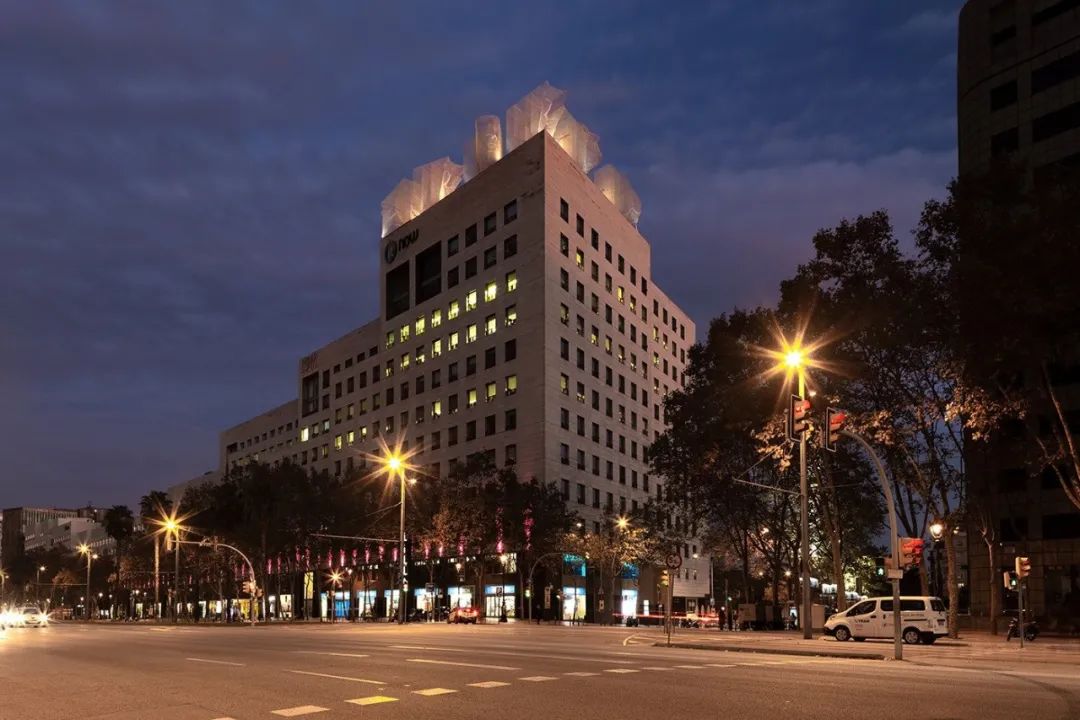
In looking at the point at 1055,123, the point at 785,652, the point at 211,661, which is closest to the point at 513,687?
the point at 211,661

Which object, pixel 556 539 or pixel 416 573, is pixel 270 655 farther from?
pixel 416 573

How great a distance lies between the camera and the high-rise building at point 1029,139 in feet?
175

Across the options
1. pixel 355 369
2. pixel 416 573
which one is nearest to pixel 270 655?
pixel 416 573

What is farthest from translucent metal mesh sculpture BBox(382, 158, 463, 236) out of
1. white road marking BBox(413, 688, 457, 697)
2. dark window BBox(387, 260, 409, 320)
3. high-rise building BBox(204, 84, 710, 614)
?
white road marking BBox(413, 688, 457, 697)

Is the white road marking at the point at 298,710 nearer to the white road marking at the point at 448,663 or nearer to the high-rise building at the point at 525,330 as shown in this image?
the white road marking at the point at 448,663

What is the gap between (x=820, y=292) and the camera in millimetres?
42000

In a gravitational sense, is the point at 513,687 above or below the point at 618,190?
below

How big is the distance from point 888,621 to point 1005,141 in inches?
1384

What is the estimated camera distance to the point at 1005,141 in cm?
5747

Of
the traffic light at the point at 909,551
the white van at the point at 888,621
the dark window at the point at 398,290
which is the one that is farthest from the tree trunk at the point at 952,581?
the dark window at the point at 398,290

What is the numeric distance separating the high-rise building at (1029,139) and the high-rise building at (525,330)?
117ft

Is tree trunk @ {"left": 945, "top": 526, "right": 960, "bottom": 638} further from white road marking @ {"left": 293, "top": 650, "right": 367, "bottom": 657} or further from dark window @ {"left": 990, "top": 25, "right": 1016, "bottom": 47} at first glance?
dark window @ {"left": 990, "top": 25, "right": 1016, "bottom": 47}

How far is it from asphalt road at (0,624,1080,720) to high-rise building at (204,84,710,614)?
63.3 m

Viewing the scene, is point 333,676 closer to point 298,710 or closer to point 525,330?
point 298,710
